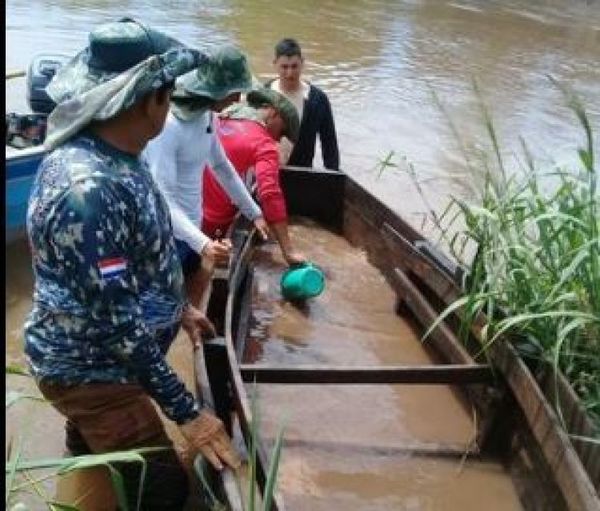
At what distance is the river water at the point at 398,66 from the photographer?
9.25 m

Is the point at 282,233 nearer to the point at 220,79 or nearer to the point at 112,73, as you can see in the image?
the point at 220,79

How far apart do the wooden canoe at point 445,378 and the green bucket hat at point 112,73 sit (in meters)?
1.09

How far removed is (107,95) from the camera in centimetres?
211

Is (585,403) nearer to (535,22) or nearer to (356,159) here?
(356,159)

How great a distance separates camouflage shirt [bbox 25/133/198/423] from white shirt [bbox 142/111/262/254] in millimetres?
864

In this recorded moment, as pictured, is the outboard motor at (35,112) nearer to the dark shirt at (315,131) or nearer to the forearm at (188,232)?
the dark shirt at (315,131)

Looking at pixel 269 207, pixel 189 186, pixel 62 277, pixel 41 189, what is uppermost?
pixel 41 189

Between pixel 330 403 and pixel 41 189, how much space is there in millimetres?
2061

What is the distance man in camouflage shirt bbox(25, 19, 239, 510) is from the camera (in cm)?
206

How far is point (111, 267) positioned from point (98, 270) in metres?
0.03

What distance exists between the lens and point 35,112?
248 inches

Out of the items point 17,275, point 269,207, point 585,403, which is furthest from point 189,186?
point 17,275

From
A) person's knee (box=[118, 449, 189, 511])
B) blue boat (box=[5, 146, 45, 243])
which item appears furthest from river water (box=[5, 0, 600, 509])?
person's knee (box=[118, 449, 189, 511])

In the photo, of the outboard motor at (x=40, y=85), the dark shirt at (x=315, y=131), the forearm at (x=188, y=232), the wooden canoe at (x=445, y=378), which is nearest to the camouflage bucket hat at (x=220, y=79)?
the forearm at (x=188, y=232)
